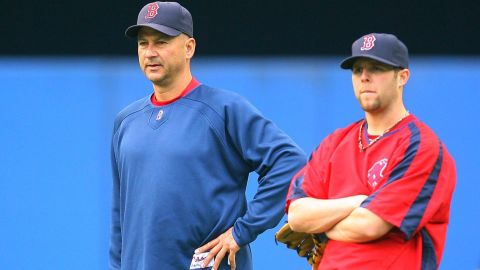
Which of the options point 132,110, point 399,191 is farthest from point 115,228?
point 399,191

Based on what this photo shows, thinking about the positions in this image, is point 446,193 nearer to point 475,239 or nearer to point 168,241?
point 168,241

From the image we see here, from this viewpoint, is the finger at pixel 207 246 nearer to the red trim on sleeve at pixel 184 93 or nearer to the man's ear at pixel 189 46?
the red trim on sleeve at pixel 184 93

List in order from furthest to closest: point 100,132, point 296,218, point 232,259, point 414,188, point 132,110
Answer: point 100,132 → point 132,110 → point 232,259 → point 296,218 → point 414,188

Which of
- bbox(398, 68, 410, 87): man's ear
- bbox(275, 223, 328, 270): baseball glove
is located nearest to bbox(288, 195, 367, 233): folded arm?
bbox(275, 223, 328, 270): baseball glove

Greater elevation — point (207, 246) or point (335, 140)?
point (335, 140)

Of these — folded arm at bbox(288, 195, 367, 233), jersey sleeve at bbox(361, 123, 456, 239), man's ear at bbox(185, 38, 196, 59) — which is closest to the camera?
jersey sleeve at bbox(361, 123, 456, 239)

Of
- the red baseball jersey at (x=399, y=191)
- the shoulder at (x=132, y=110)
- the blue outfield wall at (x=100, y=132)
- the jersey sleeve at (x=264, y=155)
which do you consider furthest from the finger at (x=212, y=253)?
the blue outfield wall at (x=100, y=132)

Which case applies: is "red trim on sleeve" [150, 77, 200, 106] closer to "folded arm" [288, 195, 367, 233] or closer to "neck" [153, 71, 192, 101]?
"neck" [153, 71, 192, 101]

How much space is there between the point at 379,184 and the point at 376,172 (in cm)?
4

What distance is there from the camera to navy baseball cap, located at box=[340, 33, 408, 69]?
317 cm

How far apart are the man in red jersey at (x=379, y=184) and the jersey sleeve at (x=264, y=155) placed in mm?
332

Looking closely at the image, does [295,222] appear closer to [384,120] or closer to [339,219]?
[339,219]

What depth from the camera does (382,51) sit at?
3.19m

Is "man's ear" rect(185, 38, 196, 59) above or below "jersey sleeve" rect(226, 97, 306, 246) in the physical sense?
above
